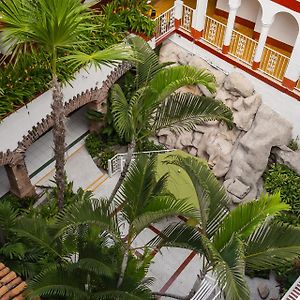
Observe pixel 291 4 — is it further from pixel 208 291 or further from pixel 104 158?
pixel 208 291

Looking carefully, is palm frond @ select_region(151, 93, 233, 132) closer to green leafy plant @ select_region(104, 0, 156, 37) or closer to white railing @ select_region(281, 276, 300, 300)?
white railing @ select_region(281, 276, 300, 300)

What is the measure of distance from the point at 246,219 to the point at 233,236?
489 millimetres

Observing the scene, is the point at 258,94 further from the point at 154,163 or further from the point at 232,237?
the point at 232,237

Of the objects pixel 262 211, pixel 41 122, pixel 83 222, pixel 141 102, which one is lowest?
pixel 41 122

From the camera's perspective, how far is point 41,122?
12.8m

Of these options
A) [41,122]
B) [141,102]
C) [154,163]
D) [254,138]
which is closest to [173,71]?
[141,102]

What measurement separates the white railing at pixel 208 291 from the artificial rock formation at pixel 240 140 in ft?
13.0

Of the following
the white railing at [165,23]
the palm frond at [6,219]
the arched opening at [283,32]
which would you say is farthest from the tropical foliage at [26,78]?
the arched opening at [283,32]

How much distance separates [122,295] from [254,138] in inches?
333

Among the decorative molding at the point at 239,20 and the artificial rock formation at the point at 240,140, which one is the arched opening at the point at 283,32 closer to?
the decorative molding at the point at 239,20

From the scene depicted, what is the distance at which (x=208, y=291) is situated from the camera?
10.9m

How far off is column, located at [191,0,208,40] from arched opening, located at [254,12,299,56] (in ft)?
6.51

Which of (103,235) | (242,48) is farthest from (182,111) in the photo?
(242,48)

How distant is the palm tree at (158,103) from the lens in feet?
32.5
